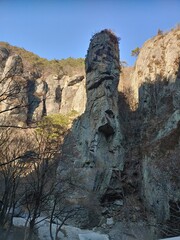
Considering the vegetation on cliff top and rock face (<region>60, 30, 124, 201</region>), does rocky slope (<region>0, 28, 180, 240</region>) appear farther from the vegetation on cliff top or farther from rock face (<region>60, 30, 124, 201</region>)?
the vegetation on cliff top

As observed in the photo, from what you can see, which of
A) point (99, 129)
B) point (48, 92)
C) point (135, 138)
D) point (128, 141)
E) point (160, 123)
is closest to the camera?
point (160, 123)

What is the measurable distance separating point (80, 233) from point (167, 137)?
8.60 metres

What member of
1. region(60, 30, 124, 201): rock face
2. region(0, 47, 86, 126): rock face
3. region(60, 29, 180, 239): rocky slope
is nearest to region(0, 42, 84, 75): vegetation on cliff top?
region(0, 47, 86, 126): rock face

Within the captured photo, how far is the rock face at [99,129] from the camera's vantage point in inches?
877

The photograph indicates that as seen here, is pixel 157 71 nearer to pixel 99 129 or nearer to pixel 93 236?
pixel 99 129

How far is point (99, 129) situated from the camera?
80.1 feet

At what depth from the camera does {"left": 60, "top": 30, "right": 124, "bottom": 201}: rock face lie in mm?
22281

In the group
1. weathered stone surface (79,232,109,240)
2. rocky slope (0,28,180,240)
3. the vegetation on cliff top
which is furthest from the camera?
the vegetation on cliff top

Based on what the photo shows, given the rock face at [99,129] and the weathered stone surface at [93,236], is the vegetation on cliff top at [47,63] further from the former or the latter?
the weathered stone surface at [93,236]

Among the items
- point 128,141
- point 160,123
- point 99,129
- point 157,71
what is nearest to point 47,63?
point 157,71

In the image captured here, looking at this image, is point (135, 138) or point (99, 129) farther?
point (135, 138)

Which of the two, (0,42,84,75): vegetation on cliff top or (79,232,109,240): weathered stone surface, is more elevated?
(0,42,84,75): vegetation on cliff top

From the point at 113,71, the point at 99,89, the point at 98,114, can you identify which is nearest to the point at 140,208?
the point at 98,114

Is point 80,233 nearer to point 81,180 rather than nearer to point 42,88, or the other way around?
point 81,180
